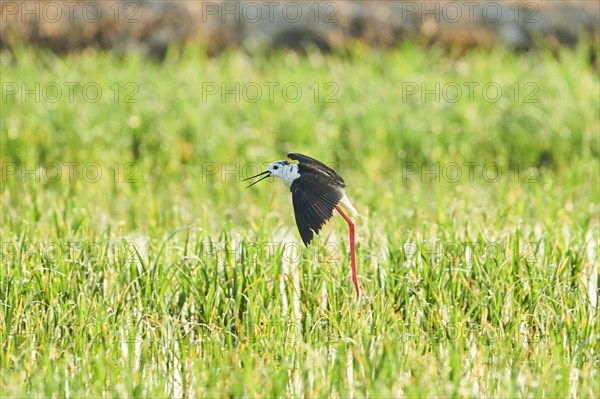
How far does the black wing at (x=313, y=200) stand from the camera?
3480 mm

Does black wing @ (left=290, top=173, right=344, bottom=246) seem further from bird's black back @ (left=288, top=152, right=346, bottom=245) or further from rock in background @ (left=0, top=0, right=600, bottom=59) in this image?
rock in background @ (left=0, top=0, right=600, bottom=59)

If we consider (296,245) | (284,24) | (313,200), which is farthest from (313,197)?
(284,24)

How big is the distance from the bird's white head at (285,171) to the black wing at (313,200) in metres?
0.06

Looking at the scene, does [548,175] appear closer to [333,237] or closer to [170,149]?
[333,237]

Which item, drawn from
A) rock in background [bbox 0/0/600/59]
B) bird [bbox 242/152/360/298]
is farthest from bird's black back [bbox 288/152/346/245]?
rock in background [bbox 0/0/600/59]

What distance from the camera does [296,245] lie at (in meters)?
4.60

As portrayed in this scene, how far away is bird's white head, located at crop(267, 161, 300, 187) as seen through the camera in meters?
3.69

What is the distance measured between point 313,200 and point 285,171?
0.74 feet

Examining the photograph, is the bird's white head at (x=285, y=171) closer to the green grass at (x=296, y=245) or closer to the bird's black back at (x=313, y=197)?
the bird's black back at (x=313, y=197)

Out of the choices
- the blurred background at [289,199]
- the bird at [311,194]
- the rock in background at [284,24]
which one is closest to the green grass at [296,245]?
the blurred background at [289,199]

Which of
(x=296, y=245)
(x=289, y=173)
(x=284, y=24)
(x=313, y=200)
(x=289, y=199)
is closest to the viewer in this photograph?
(x=313, y=200)

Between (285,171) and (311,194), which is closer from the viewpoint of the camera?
(311,194)

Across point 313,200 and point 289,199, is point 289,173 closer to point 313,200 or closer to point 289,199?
point 313,200

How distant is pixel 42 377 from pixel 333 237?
2088 mm
